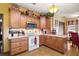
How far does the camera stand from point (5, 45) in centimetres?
180

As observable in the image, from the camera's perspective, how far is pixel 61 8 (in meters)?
1.89

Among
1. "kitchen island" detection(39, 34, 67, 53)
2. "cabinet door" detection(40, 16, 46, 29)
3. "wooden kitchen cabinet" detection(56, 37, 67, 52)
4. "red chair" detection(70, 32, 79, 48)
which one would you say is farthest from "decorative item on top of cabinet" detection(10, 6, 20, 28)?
"red chair" detection(70, 32, 79, 48)

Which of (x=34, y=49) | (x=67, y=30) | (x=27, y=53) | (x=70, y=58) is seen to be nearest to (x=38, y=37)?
(x=34, y=49)

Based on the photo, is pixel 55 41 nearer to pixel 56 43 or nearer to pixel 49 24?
pixel 56 43

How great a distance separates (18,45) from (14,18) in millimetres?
535

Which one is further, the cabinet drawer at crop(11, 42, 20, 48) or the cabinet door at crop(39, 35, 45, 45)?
the cabinet door at crop(39, 35, 45, 45)

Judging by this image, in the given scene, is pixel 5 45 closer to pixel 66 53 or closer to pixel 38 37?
pixel 38 37

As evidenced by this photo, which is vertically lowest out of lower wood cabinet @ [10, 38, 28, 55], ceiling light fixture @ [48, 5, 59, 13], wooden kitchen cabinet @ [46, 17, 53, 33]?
lower wood cabinet @ [10, 38, 28, 55]

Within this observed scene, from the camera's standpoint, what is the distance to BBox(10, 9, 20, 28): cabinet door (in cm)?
187

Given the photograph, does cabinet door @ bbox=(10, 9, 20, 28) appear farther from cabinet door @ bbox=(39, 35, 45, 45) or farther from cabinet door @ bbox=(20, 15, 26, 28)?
cabinet door @ bbox=(39, 35, 45, 45)

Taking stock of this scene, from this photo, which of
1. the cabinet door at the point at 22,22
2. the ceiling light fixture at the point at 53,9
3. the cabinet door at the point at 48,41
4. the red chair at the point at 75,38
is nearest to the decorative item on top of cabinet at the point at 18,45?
the cabinet door at the point at 22,22

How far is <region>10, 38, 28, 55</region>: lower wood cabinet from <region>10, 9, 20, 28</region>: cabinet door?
0.29 metres

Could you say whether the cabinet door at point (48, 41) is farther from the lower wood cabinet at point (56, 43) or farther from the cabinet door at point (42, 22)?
the cabinet door at point (42, 22)

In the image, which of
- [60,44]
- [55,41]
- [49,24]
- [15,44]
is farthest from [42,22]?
[15,44]
